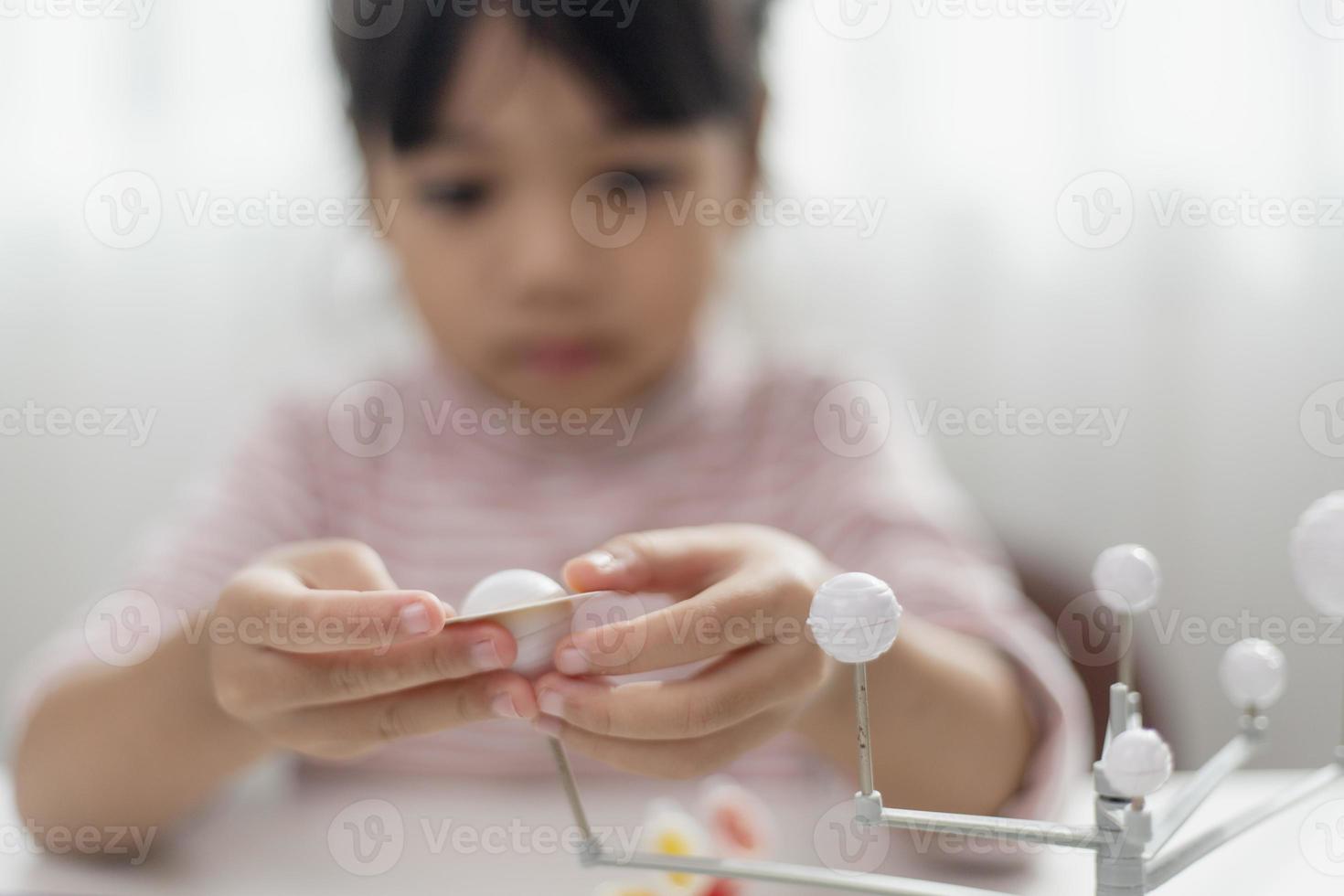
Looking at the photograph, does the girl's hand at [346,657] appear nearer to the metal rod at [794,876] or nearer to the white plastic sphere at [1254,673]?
the metal rod at [794,876]

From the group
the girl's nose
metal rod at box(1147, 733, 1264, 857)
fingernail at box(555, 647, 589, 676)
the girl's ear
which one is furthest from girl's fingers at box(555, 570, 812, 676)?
the girl's ear

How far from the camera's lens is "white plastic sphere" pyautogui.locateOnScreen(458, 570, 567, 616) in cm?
32

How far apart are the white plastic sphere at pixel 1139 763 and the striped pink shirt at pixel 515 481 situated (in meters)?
0.49

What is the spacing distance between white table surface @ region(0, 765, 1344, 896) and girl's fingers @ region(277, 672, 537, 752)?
79 millimetres

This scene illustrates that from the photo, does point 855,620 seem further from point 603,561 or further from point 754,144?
point 754,144

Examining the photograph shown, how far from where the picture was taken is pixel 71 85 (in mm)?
1104

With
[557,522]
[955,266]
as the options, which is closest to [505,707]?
[557,522]

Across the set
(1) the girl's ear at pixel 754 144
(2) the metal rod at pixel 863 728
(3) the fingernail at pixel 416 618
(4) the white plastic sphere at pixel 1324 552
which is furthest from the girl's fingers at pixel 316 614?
(1) the girl's ear at pixel 754 144

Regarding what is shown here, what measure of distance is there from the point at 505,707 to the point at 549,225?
38 centimetres

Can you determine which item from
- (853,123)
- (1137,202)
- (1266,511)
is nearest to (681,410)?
(853,123)

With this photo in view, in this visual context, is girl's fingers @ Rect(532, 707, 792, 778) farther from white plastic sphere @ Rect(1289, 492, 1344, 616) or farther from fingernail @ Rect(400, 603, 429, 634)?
white plastic sphere @ Rect(1289, 492, 1344, 616)

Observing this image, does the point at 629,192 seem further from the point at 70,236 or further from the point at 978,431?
the point at 70,236

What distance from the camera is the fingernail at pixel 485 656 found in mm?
325

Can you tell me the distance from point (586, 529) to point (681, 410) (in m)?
0.12
